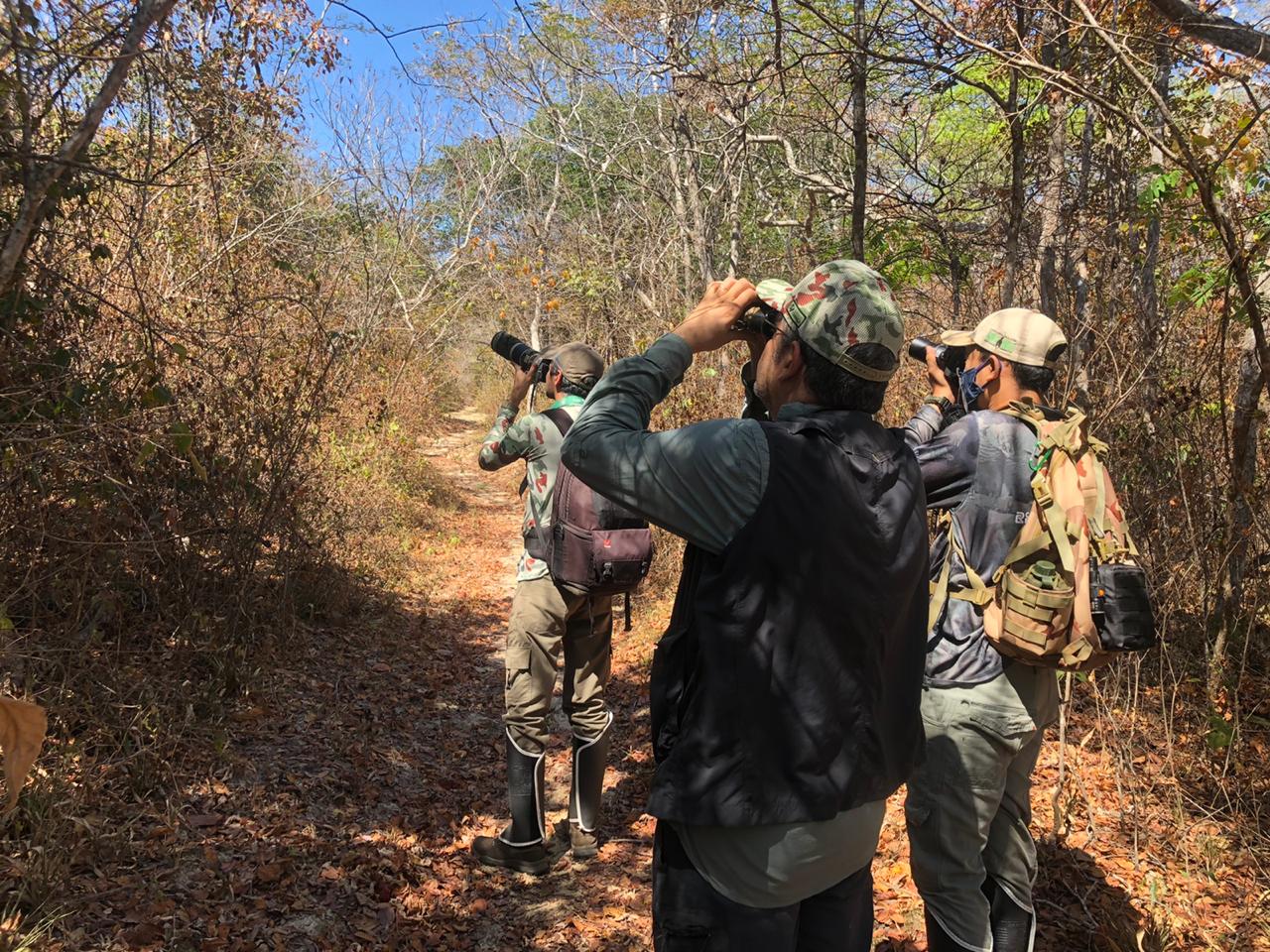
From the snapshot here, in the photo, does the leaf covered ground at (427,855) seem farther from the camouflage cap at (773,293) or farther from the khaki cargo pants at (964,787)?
the camouflage cap at (773,293)

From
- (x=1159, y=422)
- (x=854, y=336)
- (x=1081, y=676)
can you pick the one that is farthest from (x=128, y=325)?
(x=1159, y=422)

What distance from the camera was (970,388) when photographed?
2.75m

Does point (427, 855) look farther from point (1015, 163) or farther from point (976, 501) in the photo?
point (1015, 163)

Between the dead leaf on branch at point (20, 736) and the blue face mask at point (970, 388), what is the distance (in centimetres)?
254

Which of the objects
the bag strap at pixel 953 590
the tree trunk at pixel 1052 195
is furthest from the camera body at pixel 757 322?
the tree trunk at pixel 1052 195

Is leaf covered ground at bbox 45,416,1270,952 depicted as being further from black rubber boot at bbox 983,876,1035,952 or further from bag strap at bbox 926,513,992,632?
bag strap at bbox 926,513,992,632

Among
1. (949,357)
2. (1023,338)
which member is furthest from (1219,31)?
(949,357)

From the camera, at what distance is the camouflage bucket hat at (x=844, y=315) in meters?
1.60

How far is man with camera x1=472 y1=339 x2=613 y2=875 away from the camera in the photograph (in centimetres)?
374

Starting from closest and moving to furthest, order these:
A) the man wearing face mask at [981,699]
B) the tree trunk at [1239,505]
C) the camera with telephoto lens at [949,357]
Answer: the man wearing face mask at [981,699] → the camera with telephoto lens at [949,357] → the tree trunk at [1239,505]

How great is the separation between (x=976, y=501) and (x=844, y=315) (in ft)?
3.87

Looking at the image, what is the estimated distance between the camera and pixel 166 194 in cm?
598

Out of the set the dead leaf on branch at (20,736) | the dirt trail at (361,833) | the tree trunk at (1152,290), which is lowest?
the dirt trail at (361,833)

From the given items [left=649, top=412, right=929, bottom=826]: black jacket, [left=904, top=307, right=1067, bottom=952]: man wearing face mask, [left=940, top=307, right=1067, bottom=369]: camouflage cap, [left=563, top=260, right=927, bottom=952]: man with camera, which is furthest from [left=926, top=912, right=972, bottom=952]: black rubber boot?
[left=940, top=307, right=1067, bottom=369]: camouflage cap
